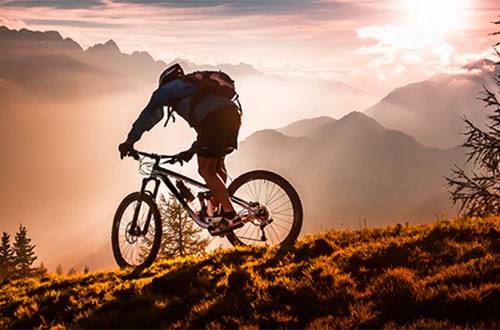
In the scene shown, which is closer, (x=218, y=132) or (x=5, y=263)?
(x=218, y=132)

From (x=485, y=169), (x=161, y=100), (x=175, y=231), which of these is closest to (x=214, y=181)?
(x=161, y=100)

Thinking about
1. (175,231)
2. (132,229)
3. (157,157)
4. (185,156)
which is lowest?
(175,231)

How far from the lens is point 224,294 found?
7.66 m

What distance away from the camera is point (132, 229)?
433 inches

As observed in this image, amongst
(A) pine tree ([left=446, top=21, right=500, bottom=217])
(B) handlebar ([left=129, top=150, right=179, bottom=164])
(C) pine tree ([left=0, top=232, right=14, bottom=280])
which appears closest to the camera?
(B) handlebar ([left=129, top=150, right=179, bottom=164])

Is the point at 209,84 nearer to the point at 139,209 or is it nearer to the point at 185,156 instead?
the point at 185,156

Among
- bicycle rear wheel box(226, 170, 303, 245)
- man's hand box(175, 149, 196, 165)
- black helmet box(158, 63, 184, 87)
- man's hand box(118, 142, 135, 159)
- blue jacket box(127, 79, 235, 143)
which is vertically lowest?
bicycle rear wheel box(226, 170, 303, 245)

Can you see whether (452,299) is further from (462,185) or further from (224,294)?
(462,185)

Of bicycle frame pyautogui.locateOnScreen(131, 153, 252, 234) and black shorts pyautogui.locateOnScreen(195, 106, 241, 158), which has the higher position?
black shorts pyautogui.locateOnScreen(195, 106, 241, 158)

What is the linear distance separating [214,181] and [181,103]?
1.25 meters

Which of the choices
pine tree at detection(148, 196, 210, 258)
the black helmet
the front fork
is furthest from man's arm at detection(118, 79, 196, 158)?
A: pine tree at detection(148, 196, 210, 258)

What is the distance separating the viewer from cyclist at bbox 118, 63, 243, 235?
963 cm

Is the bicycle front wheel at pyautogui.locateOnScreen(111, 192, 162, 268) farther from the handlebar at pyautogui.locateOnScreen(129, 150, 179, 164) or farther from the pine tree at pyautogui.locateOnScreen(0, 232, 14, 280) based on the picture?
the pine tree at pyautogui.locateOnScreen(0, 232, 14, 280)

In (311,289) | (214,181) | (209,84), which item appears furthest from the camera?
(214,181)
